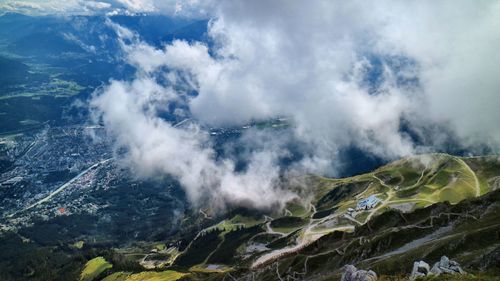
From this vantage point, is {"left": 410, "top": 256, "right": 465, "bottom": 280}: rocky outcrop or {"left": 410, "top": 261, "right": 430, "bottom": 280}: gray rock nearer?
{"left": 410, "top": 256, "right": 465, "bottom": 280}: rocky outcrop

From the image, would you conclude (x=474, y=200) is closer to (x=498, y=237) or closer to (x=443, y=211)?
(x=443, y=211)

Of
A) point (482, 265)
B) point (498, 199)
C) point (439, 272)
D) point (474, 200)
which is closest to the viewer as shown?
point (439, 272)

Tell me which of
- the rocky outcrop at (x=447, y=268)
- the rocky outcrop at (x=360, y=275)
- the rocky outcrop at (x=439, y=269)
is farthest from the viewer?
the rocky outcrop at (x=360, y=275)

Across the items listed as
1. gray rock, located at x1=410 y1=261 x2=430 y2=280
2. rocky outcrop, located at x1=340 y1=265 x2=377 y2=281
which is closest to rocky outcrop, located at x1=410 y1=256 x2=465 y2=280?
gray rock, located at x1=410 y1=261 x2=430 y2=280

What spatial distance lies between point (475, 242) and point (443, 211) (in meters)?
59.3

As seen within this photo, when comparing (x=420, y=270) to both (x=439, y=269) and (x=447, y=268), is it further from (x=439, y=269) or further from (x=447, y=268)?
(x=447, y=268)

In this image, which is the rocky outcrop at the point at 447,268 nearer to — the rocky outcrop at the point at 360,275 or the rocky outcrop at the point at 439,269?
the rocky outcrop at the point at 439,269

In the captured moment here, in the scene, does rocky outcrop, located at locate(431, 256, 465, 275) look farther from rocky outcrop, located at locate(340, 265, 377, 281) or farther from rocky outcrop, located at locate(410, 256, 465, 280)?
rocky outcrop, located at locate(340, 265, 377, 281)

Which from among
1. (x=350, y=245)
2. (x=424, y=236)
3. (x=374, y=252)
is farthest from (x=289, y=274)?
(x=424, y=236)

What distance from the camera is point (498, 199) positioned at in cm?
15950

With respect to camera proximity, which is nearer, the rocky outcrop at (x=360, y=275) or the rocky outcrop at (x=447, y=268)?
the rocky outcrop at (x=447, y=268)

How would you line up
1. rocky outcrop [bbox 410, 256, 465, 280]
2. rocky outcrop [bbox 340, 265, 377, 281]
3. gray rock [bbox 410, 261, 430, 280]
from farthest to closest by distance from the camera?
rocky outcrop [bbox 340, 265, 377, 281] → gray rock [bbox 410, 261, 430, 280] → rocky outcrop [bbox 410, 256, 465, 280]

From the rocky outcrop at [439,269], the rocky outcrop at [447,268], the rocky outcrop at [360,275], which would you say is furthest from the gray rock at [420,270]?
the rocky outcrop at [360,275]

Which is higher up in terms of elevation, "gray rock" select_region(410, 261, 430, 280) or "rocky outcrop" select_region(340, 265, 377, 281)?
"rocky outcrop" select_region(340, 265, 377, 281)
